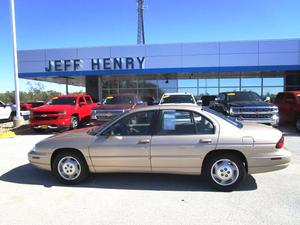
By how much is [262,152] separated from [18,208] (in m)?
4.10

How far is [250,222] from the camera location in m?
3.95

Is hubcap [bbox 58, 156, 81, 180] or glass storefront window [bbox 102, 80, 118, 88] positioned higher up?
glass storefront window [bbox 102, 80, 118, 88]

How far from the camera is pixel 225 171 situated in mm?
5156

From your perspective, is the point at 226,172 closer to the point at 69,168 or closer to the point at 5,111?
the point at 69,168

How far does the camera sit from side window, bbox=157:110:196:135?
534 cm

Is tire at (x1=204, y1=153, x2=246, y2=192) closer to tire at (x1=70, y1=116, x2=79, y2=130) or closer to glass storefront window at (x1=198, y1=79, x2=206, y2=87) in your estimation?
tire at (x1=70, y1=116, x2=79, y2=130)

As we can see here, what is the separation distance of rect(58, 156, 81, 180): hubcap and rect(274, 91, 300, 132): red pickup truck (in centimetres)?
1018

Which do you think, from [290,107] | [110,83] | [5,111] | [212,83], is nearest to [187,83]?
[212,83]

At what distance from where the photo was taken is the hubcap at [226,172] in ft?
16.9

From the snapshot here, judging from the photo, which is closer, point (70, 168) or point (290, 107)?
point (70, 168)

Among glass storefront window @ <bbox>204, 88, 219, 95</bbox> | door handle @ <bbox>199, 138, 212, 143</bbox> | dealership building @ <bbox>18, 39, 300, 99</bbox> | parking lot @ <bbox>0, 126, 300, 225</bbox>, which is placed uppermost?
dealership building @ <bbox>18, 39, 300, 99</bbox>

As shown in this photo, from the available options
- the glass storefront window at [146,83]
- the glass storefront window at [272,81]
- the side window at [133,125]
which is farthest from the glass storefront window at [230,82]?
the side window at [133,125]

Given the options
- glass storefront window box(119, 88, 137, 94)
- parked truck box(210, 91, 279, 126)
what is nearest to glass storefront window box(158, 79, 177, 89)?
glass storefront window box(119, 88, 137, 94)

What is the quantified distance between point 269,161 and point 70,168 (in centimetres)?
364
